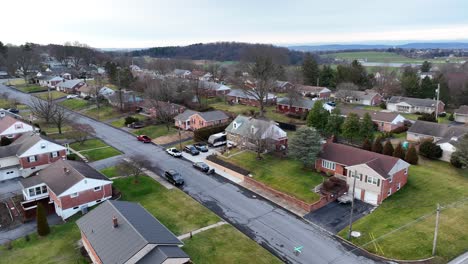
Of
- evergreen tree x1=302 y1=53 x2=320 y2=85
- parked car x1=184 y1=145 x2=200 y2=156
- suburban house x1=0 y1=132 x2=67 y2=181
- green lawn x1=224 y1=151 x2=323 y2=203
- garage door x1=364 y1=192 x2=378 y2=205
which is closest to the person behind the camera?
garage door x1=364 y1=192 x2=378 y2=205

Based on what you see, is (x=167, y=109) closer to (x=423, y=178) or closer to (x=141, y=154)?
(x=141, y=154)

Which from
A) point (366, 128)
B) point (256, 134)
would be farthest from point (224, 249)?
point (366, 128)

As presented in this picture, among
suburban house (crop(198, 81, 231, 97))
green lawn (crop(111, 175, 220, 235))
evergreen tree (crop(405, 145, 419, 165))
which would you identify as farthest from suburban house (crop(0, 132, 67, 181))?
evergreen tree (crop(405, 145, 419, 165))

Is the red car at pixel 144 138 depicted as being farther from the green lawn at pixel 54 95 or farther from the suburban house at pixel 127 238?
the green lawn at pixel 54 95

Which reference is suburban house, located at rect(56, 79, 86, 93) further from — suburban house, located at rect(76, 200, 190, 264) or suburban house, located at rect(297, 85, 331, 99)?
suburban house, located at rect(76, 200, 190, 264)

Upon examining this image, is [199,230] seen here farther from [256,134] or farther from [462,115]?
[462,115]

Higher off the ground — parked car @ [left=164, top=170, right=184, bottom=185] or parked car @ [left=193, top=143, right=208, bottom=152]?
parked car @ [left=193, top=143, right=208, bottom=152]

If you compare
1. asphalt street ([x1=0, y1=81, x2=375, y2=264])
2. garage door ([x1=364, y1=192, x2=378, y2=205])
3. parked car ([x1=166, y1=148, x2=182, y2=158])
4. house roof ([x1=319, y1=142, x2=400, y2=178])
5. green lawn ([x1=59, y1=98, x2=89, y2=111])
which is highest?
green lawn ([x1=59, y1=98, x2=89, y2=111])
